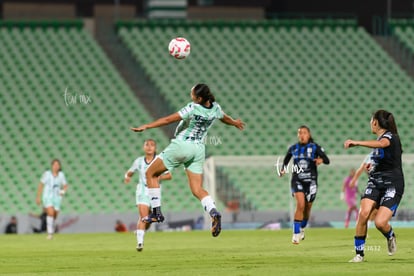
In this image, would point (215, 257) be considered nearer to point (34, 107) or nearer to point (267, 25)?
point (34, 107)

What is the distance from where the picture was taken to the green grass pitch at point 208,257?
1397 cm

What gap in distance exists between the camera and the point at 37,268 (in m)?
15.3

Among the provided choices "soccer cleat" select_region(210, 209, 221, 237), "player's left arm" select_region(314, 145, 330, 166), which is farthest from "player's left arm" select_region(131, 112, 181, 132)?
"player's left arm" select_region(314, 145, 330, 166)

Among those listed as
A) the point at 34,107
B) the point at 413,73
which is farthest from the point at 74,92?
the point at 413,73

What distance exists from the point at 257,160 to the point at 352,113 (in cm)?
585

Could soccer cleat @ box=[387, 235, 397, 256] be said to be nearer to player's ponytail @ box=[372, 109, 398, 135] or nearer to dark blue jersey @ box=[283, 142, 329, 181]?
player's ponytail @ box=[372, 109, 398, 135]

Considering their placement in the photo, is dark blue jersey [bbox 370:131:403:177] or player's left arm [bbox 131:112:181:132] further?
A: player's left arm [bbox 131:112:181:132]

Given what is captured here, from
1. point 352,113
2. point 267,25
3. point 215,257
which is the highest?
point 267,25

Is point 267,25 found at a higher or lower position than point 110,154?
higher

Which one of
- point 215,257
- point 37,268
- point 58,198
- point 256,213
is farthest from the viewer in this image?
point 256,213

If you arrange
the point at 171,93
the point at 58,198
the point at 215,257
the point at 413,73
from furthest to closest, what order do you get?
1. the point at 413,73
2. the point at 171,93
3. the point at 58,198
4. the point at 215,257

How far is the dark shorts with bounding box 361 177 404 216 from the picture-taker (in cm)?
1493

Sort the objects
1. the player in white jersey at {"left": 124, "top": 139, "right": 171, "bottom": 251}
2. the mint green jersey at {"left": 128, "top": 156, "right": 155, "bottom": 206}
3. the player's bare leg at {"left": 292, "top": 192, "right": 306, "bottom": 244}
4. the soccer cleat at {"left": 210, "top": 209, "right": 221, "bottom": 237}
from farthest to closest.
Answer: the mint green jersey at {"left": 128, "top": 156, "right": 155, "bottom": 206} → the player in white jersey at {"left": 124, "top": 139, "right": 171, "bottom": 251} → the player's bare leg at {"left": 292, "top": 192, "right": 306, "bottom": 244} → the soccer cleat at {"left": 210, "top": 209, "right": 221, "bottom": 237}

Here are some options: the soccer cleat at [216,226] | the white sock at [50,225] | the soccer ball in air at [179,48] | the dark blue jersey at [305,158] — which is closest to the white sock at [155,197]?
the soccer cleat at [216,226]
